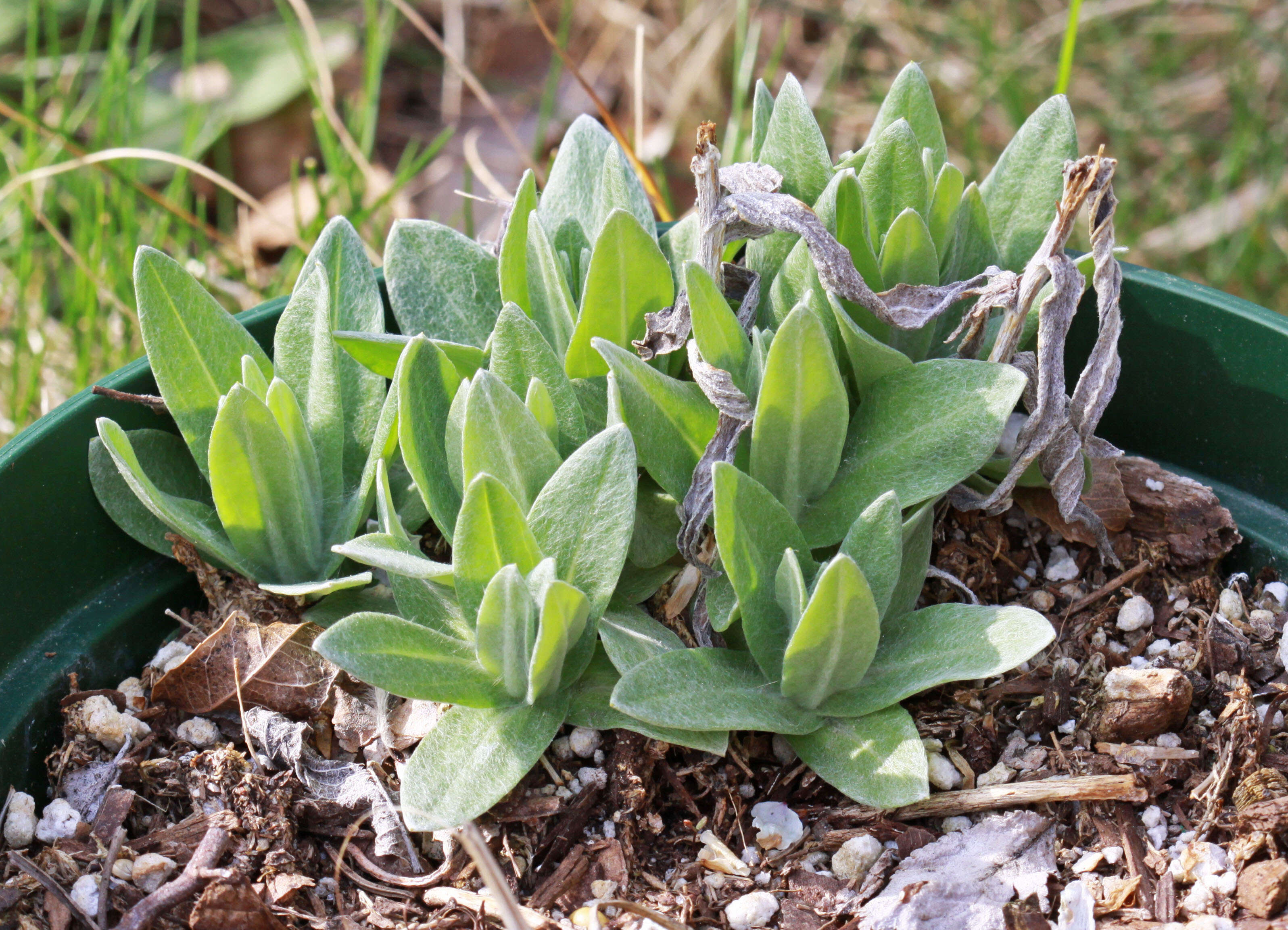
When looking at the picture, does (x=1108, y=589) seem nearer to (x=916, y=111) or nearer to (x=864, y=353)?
(x=864, y=353)

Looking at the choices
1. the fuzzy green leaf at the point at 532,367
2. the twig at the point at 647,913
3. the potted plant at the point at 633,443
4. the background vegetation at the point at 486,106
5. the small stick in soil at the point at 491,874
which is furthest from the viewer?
the background vegetation at the point at 486,106

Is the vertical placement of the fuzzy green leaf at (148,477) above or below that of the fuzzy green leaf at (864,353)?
below

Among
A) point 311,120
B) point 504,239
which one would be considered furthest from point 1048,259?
point 311,120

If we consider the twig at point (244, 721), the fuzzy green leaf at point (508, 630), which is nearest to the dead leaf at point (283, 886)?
the twig at point (244, 721)

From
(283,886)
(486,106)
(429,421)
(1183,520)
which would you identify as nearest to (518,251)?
(429,421)

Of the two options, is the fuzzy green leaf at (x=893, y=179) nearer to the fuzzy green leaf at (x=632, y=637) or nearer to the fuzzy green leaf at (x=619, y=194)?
the fuzzy green leaf at (x=619, y=194)

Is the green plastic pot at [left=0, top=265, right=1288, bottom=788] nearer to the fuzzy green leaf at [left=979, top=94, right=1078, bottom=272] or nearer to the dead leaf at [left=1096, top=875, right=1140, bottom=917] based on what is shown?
the fuzzy green leaf at [left=979, top=94, right=1078, bottom=272]

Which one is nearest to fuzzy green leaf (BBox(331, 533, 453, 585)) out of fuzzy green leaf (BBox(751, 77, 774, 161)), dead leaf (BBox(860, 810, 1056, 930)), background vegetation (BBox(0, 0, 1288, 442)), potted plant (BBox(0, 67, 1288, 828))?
potted plant (BBox(0, 67, 1288, 828))
